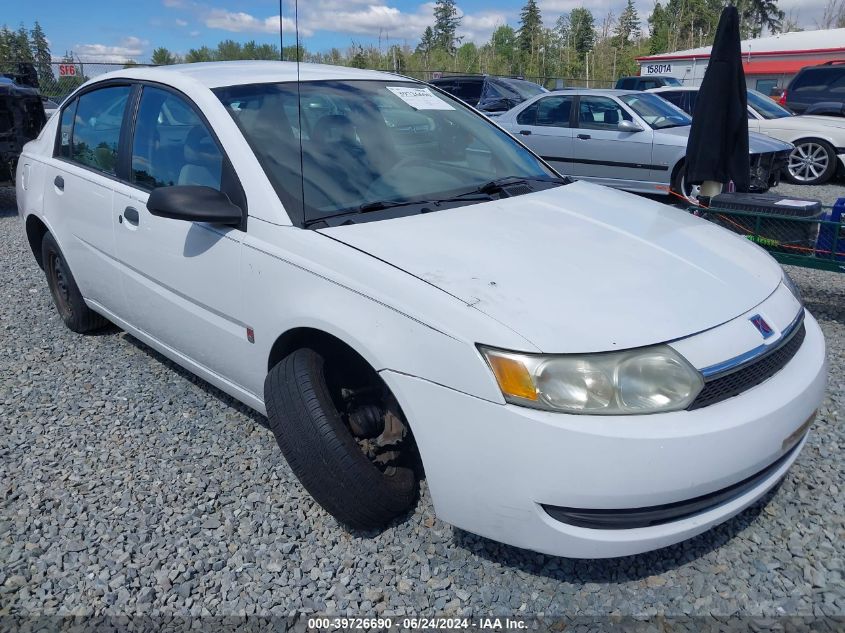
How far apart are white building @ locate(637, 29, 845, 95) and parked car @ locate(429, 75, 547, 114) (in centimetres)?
1906

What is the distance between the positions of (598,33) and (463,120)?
43183 mm

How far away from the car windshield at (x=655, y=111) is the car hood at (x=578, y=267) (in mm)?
6393

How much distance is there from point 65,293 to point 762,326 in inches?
157

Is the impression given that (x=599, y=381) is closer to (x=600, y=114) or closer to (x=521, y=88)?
(x=600, y=114)

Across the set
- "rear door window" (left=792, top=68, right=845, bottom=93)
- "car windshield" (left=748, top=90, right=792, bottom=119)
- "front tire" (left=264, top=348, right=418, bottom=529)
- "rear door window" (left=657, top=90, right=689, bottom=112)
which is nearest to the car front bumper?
"front tire" (left=264, top=348, right=418, bottom=529)

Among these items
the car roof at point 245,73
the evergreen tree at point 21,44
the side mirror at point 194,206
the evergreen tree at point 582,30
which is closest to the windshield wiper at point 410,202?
the side mirror at point 194,206

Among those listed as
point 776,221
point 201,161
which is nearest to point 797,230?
point 776,221

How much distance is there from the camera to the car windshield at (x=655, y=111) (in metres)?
8.60

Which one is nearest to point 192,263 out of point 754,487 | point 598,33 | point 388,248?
point 388,248

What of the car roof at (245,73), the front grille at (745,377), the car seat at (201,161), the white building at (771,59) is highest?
the white building at (771,59)

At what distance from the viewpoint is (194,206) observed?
2.44 metres

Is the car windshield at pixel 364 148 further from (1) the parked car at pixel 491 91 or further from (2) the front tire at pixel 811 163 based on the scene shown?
(1) the parked car at pixel 491 91

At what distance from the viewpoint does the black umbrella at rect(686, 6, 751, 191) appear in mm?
4508

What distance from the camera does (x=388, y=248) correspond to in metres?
2.20
